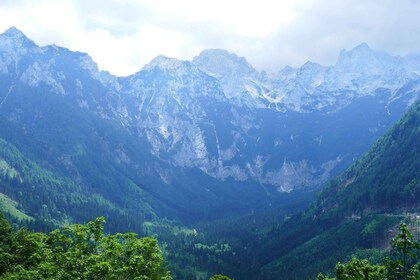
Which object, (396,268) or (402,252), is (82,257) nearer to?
(396,268)

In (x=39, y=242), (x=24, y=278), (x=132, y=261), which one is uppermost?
(x=39, y=242)

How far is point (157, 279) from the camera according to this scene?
210 feet

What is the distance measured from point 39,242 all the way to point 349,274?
4968 cm

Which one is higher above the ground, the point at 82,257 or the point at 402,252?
the point at 82,257

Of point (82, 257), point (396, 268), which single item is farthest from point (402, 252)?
point (82, 257)

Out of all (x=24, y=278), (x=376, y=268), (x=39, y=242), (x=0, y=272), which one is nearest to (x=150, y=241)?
(x=24, y=278)

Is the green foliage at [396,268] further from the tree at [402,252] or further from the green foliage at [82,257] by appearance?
the green foliage at [82,257]

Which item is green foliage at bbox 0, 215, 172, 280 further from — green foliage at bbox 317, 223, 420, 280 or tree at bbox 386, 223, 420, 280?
tree at bbox 386, 223, 420, 280

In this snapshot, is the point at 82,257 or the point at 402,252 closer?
the point at 402,252

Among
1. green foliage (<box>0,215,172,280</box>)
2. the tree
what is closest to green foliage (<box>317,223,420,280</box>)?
the tree

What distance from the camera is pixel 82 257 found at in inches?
2511

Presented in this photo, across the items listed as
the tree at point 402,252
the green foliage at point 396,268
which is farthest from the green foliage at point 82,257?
the tree at point 402,252

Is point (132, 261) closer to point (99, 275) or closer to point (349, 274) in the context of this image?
point (99, 275)

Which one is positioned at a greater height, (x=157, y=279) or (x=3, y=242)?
(x=3, y=242)
